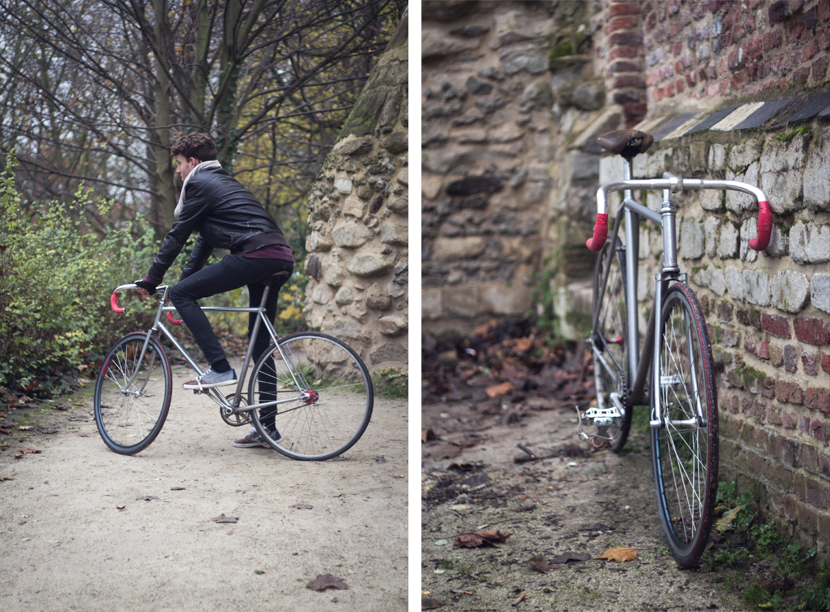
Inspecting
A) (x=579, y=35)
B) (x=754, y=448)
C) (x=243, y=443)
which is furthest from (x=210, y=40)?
(x=579, y=35)

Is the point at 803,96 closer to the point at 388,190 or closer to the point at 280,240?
the point at 388,190

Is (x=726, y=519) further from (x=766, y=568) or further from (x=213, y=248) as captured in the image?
(x=213, y=248)

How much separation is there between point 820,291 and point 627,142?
99 centimetres

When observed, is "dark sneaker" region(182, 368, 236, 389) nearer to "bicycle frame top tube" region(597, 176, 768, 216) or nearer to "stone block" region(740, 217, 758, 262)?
"bicycle frame top tube" region(597, 176, 768, 216)

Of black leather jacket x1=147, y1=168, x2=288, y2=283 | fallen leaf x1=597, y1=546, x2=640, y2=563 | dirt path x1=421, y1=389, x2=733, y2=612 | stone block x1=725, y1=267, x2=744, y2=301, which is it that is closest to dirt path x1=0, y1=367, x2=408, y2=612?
black leather jacket x1=147, y1=168, x2=288, y2=283

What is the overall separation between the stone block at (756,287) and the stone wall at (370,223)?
124 centimetres

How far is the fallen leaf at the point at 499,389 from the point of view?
4.56 metres

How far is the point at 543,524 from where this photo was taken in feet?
8.68

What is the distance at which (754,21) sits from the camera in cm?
260


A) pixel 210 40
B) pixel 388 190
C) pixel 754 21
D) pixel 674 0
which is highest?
pixel 674 0

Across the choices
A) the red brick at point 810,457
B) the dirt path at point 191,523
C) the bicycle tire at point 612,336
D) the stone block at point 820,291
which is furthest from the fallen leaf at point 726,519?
the dirt path at point 191,523

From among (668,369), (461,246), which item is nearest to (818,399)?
(668,369)

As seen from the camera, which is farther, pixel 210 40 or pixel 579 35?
pixel 579 35

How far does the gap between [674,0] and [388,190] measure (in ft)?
8.35
